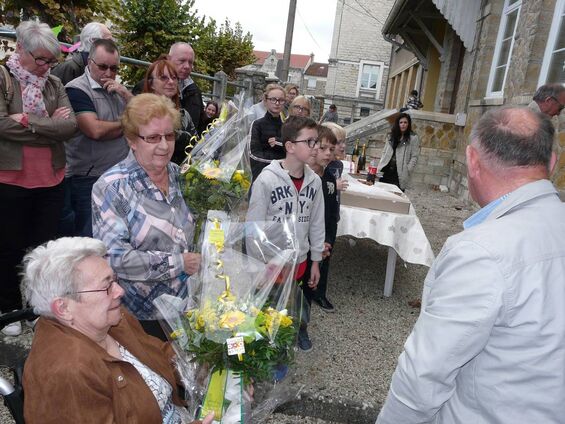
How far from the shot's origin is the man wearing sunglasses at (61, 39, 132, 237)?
288cm

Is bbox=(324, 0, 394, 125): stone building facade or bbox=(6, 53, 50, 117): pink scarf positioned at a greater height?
bbox=(324, 0, 394, 125): stone building facade

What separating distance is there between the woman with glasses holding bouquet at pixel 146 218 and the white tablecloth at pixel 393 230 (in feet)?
6.80

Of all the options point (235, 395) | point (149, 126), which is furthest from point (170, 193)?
point (235, 395)

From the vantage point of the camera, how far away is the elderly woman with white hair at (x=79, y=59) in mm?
3365

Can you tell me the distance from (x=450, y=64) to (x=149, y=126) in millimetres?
11497

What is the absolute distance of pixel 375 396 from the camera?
8.91 ft

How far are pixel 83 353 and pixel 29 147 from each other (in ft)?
5.97

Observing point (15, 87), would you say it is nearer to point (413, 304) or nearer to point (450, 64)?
point (413, 304)

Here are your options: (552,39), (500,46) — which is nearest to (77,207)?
(552,39)

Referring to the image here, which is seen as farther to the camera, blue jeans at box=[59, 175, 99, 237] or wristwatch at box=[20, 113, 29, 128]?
blue jeans at box=[59, 175, 99, 237]

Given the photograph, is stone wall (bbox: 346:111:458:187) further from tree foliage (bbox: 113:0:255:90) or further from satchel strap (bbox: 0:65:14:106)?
satchel strap (bbox: 0:65:14:106)

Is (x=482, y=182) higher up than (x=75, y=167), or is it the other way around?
(x=482, y=182)

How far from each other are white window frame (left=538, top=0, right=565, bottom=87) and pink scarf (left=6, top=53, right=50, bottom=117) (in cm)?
651

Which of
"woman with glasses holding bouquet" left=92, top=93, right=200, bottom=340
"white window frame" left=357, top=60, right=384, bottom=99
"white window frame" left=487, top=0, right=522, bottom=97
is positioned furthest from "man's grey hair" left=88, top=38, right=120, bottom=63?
"white window frame" left=357, top=60, right=384, bottom=99
